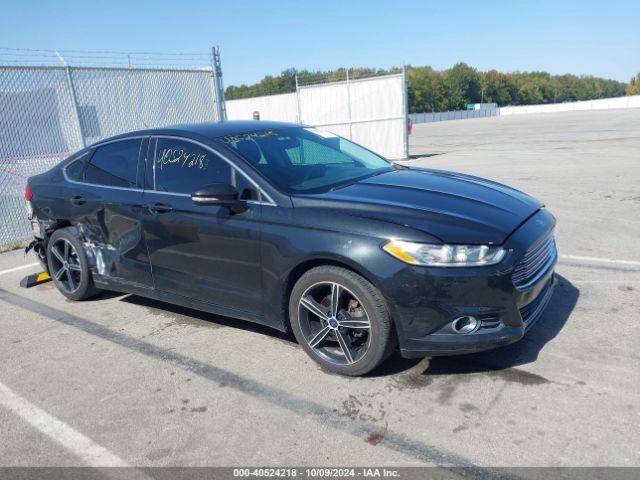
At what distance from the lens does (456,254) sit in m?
3.11

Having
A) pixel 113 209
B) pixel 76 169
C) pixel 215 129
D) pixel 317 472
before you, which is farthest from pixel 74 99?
pixel 317 472

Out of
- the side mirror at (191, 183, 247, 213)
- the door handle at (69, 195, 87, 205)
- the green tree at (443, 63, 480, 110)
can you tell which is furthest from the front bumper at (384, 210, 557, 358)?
the green tree at (443, 63, 480, 110)

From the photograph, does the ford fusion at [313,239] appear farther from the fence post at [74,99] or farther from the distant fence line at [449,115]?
the distant fence line at [449,115]

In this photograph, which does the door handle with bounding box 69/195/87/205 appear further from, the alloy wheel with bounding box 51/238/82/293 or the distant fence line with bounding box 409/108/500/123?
the distant fence line with bounding box 409/108/500/123

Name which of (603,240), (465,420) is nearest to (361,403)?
(465,420)

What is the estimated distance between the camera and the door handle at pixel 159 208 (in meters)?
4.23

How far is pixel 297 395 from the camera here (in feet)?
11.0

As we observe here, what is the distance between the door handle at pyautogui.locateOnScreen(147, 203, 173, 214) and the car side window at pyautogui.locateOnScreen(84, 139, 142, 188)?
0.36 m

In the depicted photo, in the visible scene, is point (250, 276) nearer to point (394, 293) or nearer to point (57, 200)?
point (394, 293)

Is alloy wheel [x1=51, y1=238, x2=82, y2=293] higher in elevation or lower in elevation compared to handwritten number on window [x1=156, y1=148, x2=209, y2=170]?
lower

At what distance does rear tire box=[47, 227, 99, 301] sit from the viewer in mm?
5180

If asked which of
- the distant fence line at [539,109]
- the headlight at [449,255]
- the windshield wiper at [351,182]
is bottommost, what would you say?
the distant fence line at [539,109]

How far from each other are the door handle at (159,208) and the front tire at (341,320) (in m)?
1.31

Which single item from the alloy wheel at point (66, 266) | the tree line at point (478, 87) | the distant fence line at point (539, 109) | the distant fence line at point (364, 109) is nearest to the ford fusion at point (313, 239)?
the alloy wheel at point (66, 266)
